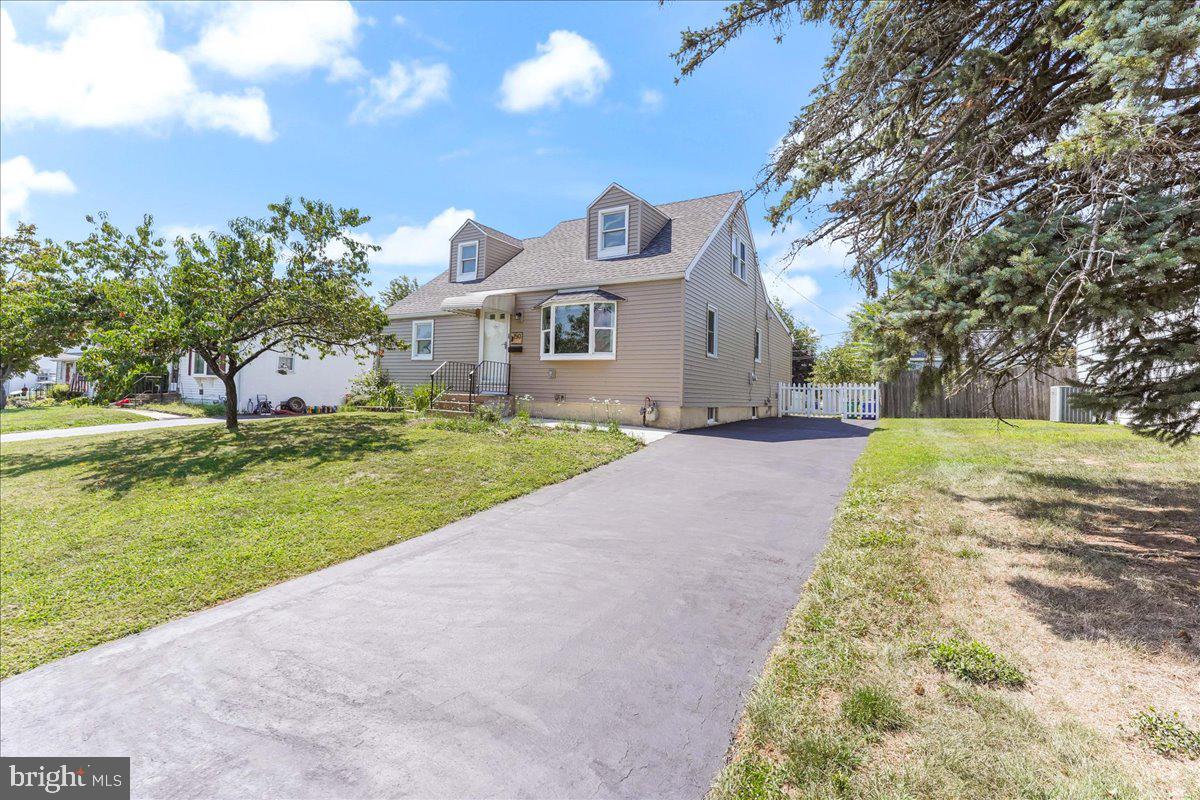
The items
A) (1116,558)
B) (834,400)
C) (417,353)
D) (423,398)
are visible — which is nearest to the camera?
(1116,558)

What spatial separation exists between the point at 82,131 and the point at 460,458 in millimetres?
10204

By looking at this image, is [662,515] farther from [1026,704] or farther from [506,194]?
[506,194]

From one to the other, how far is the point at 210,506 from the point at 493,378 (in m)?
9.85

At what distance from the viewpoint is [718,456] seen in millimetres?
9258

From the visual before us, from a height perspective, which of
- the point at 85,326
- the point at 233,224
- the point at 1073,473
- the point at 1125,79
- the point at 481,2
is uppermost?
the point at 481,2

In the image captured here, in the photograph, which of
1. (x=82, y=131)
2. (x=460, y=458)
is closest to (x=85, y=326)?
(x=82, y=131)

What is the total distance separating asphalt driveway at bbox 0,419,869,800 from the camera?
85.0 inches

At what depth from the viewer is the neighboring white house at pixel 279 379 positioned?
19.2 meters

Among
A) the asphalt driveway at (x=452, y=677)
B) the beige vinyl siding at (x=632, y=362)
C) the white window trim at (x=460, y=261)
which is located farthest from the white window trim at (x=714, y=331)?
the asphalt driveway at (x=452, y=677)

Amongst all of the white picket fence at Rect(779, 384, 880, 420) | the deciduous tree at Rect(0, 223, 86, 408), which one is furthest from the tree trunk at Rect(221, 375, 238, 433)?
the white picket fence at Rect(779, 384, 880, 420)

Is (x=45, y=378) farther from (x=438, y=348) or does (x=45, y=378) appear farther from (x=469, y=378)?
(x=469, y=378)

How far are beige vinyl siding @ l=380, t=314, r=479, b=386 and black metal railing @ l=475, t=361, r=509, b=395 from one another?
0.88m

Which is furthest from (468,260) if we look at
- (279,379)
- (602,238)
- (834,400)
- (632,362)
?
(834,400)

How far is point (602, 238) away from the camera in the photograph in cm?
1514
